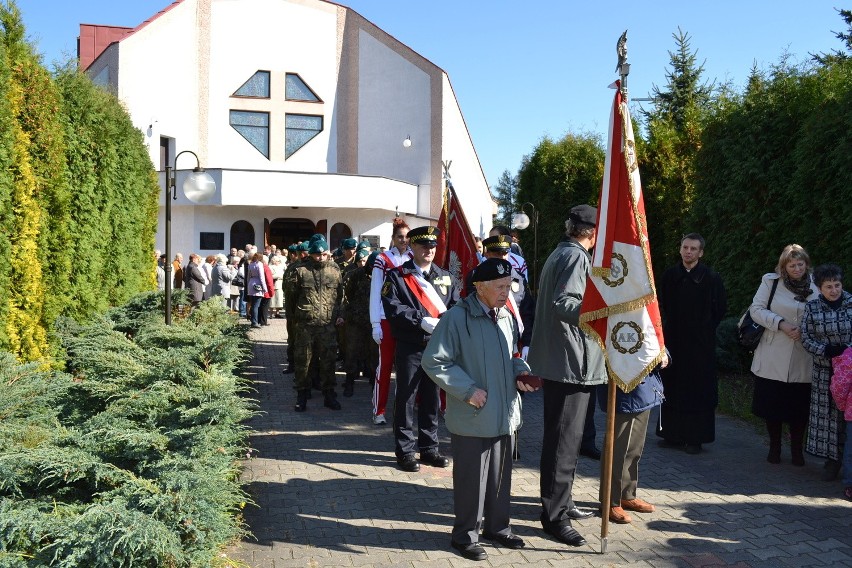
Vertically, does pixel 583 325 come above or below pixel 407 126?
below

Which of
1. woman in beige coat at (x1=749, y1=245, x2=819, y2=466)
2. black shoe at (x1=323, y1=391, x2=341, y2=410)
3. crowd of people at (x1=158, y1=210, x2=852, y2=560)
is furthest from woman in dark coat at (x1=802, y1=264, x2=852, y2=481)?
black shoe at (x1=323, y1=391, x2=341, y2=410)

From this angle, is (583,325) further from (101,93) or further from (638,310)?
(101,93)

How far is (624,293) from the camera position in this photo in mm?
4801

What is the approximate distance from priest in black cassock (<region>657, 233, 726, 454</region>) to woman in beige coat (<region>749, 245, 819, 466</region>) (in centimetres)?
40

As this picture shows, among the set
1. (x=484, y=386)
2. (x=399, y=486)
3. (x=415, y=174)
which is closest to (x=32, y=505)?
(x=484, y=386)

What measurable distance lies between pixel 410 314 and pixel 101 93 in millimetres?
8578

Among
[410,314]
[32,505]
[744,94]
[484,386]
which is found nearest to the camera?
[32,505]

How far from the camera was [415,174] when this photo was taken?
3481 cm

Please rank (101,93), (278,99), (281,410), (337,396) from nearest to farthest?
(281,410)
(337,396)
(101,93)
(278,99)

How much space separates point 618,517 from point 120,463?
3307 mm

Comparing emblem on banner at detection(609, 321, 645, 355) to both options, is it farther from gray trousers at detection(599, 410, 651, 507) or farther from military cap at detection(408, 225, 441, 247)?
military cap at detection(408, 225, 441, 247)

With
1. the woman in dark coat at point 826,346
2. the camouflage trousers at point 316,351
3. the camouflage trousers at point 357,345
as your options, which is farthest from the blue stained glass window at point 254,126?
the woman in dark coat at point 826,346

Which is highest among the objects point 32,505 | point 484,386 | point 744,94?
point 744,94

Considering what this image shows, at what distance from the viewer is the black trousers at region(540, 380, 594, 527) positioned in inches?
196
